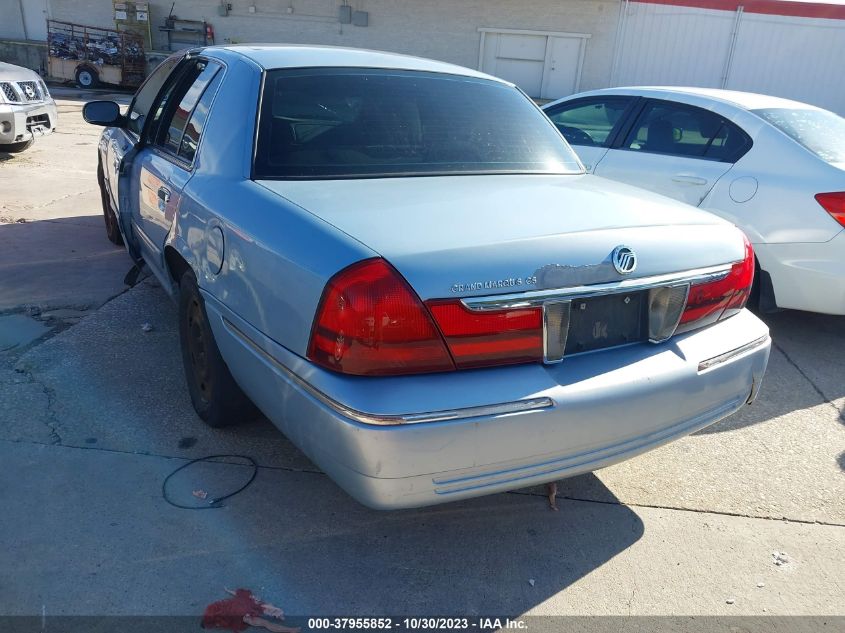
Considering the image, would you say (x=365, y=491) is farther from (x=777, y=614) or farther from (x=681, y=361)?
(x=777, y=614)

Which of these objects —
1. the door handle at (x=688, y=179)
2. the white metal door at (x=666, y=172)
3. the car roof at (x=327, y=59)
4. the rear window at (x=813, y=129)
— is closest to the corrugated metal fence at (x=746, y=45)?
the rear window at (x=813, y=129)

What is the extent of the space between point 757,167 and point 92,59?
2151 cm

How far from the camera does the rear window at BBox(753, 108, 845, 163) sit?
4.62 m

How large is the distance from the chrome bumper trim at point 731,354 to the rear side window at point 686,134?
2.43 m

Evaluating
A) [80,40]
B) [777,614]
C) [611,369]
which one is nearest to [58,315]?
[611,369]

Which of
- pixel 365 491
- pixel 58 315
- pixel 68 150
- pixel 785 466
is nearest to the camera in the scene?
pixel 365 491

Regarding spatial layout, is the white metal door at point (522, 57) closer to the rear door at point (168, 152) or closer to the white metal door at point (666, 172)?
the white metal door at point (666, 172)

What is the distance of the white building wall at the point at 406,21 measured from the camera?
2164cm

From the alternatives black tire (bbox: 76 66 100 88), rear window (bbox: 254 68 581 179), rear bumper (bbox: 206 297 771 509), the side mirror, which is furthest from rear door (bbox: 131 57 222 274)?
black tire (bbox: 76 66 100 88)

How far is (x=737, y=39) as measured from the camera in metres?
20.1

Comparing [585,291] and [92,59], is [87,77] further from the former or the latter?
[585,291]

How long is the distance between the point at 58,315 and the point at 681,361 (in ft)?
12.7

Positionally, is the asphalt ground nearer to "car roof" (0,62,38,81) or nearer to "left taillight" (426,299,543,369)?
"left taillight" (426,299,543,369)

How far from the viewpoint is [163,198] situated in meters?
3.50
